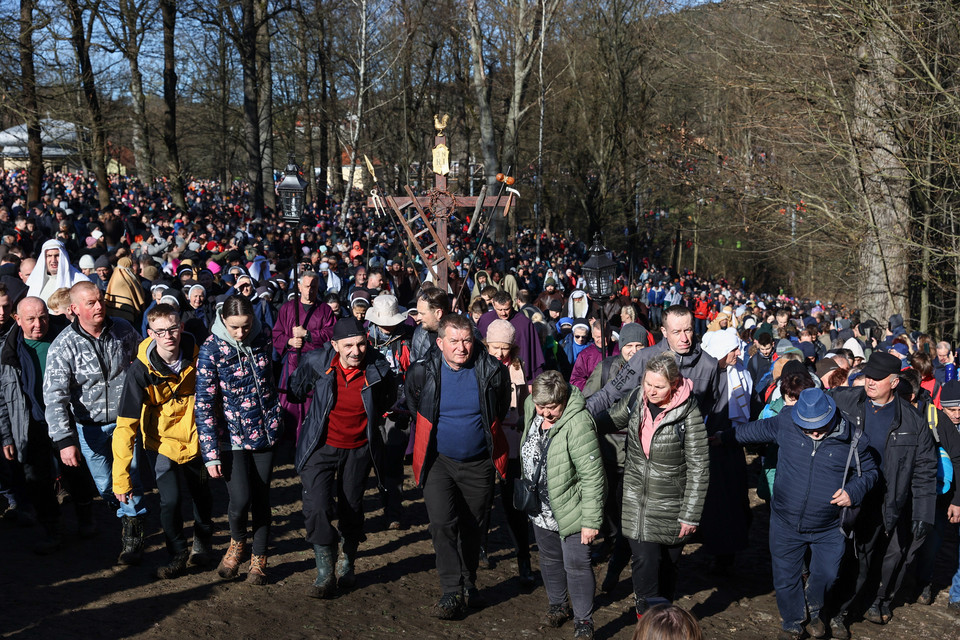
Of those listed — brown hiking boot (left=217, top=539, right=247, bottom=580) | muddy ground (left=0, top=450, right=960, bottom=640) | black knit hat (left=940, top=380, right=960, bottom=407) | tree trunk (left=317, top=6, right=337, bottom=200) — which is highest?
tree trunk (left=317, top=6, right=337, bottom=200)

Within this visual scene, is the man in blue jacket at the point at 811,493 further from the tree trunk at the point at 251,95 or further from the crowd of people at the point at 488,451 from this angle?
the tree trunk at the point at 251,95

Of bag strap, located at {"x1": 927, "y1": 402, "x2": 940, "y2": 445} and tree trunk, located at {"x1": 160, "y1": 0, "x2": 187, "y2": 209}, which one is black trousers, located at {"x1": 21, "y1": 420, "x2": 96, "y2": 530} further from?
tree trunk, located at {"x1": 160, "y1": 0, "x2": 187, "y2": 209}

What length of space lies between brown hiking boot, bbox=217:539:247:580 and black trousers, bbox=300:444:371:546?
0.50 meters

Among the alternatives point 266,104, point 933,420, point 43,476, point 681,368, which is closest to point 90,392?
point 43,476

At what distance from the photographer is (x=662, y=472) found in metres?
4.95

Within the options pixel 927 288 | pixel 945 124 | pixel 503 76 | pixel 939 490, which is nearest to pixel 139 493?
pixel 939 490

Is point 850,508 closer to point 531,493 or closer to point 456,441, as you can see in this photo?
point 531,493

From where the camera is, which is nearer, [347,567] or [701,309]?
[347,567]

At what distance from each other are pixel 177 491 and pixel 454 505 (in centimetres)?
168

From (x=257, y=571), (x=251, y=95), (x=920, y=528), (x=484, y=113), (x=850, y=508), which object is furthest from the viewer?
(x=484, y=113)

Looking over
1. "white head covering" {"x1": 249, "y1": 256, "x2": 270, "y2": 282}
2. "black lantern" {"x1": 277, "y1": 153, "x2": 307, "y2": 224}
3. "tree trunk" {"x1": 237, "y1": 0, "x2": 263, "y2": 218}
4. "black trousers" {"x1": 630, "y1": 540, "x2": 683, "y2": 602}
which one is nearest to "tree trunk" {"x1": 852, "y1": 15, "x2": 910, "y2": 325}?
"black lantern" {"x1": 277, "y1": 153, "x2": 307, "y2": 224}

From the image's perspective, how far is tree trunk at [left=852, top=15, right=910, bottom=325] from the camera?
15.5m

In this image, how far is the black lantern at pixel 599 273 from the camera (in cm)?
916

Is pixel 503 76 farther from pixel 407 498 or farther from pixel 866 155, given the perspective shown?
pixel 407 498
